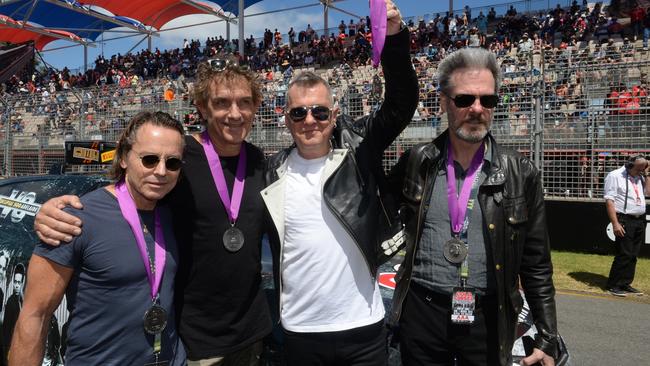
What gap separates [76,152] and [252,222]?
2.22m

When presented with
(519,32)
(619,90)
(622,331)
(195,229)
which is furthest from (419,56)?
(195,229)

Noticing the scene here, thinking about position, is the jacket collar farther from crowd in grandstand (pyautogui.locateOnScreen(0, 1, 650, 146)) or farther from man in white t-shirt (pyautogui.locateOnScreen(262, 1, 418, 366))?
crowd in grandstand (pyautogui.locateOnScreen(0, 1, 650, 146))

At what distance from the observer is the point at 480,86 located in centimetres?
209

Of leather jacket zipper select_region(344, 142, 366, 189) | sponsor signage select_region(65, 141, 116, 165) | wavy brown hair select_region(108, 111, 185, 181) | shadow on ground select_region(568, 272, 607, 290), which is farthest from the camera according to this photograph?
shadow on ground select_region(568, 272, 607, 290)

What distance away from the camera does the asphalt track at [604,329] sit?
13.6 feet

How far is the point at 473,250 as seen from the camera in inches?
81.7

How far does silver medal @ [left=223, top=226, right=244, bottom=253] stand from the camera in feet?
6.85

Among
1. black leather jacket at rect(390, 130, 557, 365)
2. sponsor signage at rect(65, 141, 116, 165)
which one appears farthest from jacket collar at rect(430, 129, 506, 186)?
sponsor signage at rect(65, 141, 116, 165)

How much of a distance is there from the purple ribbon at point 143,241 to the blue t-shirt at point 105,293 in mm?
19

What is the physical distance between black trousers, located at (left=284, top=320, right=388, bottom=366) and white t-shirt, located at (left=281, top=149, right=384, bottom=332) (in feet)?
0.10

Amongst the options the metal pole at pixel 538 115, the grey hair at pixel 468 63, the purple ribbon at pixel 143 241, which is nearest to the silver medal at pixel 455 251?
the grey hair at pixel 468 63

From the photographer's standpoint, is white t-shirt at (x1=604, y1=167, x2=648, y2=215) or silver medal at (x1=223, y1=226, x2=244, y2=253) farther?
white t-shirt at (x1=604, y1=167, x2=648, y2=215)

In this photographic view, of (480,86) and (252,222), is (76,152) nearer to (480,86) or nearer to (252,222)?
(252,222)

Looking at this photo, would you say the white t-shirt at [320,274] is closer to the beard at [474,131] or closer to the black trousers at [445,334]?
the black trousers at [445,334]
